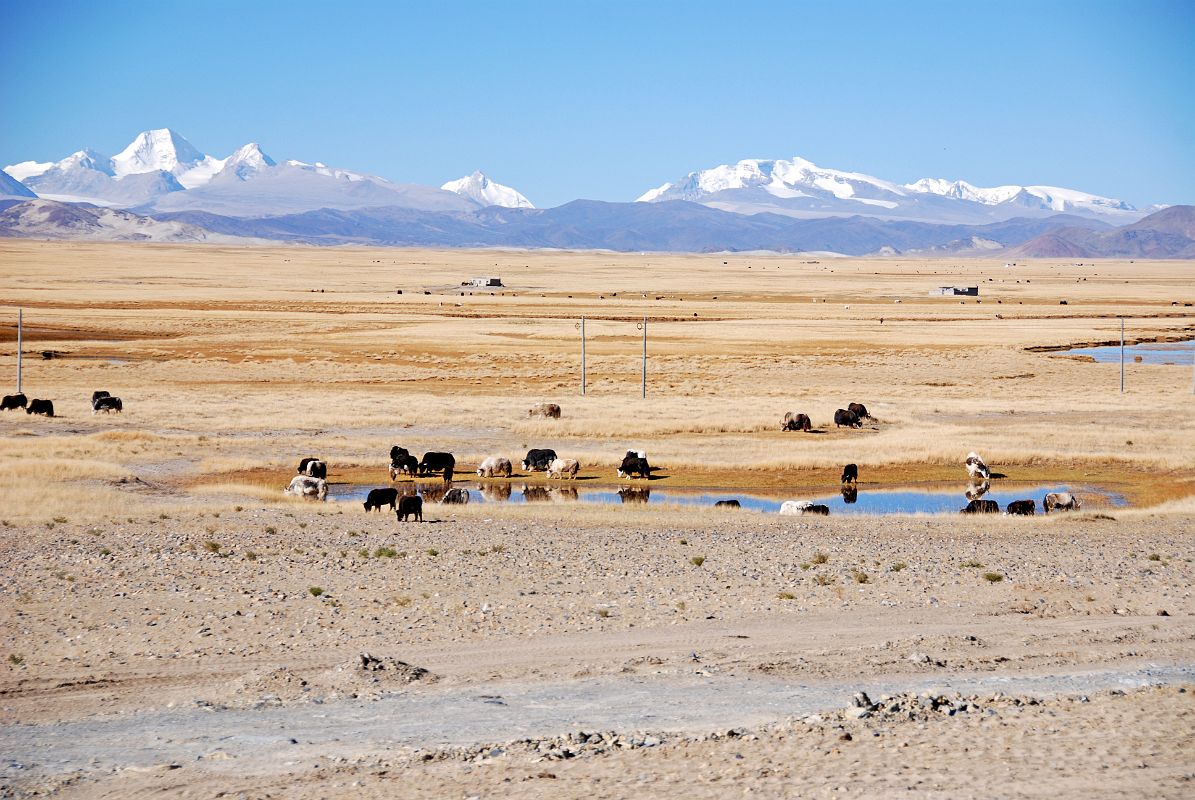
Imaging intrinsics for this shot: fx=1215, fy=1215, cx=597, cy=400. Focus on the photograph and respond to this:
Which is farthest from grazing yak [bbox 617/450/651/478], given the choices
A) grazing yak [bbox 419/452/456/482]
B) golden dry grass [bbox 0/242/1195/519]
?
grazing yak [bbox 419/452/456/482]

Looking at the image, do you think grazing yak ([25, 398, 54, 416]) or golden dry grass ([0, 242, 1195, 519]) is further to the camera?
grazing yak ([25, 398, 54, 416])

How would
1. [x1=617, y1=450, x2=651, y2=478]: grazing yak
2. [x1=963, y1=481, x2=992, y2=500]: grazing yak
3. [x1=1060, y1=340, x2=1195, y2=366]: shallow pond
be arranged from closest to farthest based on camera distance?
[x1=963, y1=481, x2=992, y2=500]: grazing yak
[x1=617, y1=450, x2=651, y2=478]: grazing yak
[x1=1060, y1=340, x2=1195, y2=366]: shallow pond

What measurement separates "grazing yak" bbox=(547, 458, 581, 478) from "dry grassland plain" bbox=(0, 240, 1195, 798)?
1.06m

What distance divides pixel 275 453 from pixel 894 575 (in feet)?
69.9

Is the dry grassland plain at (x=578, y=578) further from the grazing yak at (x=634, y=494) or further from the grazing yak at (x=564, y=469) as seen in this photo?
the grazing yak at (x=634, y=494)

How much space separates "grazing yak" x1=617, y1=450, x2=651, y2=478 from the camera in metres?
32.1

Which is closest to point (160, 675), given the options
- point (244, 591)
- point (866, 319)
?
point (244, 591)

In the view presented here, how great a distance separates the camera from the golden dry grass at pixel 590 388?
34.1 m

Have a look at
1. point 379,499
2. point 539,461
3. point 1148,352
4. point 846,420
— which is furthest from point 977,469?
point 1148,352

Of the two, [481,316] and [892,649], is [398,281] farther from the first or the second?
[892,649]

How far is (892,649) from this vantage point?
13.8 m

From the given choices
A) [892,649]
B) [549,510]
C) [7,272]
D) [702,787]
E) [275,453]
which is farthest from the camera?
[7,272]

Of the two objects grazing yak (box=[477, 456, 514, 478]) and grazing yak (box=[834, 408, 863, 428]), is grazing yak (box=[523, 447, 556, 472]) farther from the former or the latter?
grazing yak (box=[834, 408, 863, 428])

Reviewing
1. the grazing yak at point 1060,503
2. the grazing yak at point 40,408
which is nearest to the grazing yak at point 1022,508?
the grazing yak at point 1060,503
